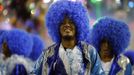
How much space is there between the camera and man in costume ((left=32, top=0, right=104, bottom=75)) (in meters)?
5.62

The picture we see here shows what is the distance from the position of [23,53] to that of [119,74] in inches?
60.8

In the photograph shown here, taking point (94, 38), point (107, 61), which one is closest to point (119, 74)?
point (107, 61)

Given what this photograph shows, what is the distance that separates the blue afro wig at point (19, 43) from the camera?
715 centimetres

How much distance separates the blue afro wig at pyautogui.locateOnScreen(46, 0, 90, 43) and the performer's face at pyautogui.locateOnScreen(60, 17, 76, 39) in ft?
0.14

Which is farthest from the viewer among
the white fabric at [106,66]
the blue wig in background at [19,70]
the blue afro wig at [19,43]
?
the blue afro wig at [19,43]

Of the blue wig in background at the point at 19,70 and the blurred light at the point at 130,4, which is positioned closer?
the blue wig in background at the point at 19,70

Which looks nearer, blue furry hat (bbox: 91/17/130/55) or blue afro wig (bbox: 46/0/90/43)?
blue afro wig (bbox: 46/0/90/43)

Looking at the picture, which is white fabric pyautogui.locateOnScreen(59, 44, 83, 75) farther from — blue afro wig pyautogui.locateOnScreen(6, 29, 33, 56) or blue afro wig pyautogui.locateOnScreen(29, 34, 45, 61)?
blue afro wig pyautogui.locateOnScreen(29, 34, 45, 61)

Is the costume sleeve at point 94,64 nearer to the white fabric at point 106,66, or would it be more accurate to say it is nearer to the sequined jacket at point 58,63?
the sequined jacket at point 58,63

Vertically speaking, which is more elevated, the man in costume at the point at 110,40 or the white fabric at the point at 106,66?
the man in costume at the point at 110,40

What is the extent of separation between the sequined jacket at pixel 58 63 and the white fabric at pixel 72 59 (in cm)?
5

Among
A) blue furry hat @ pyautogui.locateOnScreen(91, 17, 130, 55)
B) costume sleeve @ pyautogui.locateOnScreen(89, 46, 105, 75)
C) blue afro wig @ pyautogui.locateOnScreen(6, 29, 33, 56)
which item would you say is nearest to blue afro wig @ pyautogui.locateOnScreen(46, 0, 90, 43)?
costume sleeve @ pyautogui.locateOnScreen(89, 46, 105, 75)

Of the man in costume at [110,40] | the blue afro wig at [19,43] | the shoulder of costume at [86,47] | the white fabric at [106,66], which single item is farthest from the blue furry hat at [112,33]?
the shoulder of costume at [86,47]

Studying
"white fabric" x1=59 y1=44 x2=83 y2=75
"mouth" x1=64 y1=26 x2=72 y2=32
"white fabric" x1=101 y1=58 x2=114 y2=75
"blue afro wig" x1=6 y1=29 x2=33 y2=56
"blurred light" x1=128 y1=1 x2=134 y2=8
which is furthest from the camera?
"blurred light" x1=128 y1=1 x2=134 y2=8
